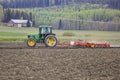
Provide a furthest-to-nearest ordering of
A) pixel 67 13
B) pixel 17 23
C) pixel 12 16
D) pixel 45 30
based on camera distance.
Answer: pixel 67 13 → pixel 12 16 → pixel 17 23 → pixel 45 30

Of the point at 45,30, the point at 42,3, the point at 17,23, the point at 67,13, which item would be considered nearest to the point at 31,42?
the point at 45,30

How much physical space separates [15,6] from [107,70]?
99326mm

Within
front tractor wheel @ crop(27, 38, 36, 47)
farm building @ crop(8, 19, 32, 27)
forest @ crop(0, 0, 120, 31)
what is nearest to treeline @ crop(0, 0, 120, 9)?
forest @ crop(0, 0, 120, 31)

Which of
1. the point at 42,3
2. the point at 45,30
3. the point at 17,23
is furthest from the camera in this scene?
the point at 42,3

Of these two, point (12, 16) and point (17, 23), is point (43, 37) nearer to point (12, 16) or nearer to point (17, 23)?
point (17, 23)

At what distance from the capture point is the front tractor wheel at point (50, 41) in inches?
1242

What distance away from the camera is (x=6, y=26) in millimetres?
80000

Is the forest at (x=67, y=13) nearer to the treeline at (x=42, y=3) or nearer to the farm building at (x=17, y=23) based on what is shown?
the treeline at (x=42, y=3)

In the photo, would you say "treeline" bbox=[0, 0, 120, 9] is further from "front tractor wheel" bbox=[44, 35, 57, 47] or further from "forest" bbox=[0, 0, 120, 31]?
"front tractor wheel" bbox=[44, 35, 57, 47]

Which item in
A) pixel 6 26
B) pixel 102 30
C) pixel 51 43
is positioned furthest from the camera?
pixel 102 30

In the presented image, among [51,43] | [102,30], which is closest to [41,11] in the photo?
[102,30]

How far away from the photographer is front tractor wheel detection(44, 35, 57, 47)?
31.5 m

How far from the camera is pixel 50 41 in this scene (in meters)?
32.3

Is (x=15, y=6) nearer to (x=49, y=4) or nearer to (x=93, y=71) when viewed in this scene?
(x=49, y=4)
